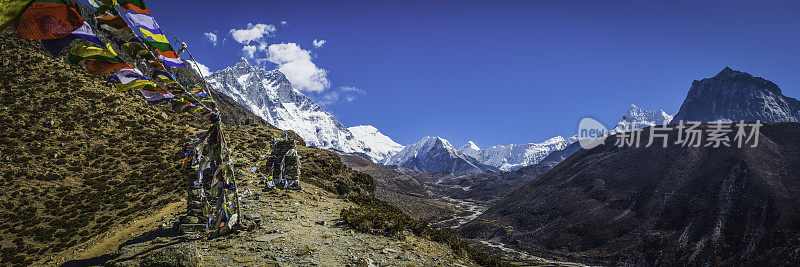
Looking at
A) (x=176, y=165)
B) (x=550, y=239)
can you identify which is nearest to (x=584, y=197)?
(x=550, y=239)

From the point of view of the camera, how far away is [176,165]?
29516 mm

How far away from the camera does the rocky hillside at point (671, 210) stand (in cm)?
4941

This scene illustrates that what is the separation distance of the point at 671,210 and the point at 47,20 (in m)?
81.7

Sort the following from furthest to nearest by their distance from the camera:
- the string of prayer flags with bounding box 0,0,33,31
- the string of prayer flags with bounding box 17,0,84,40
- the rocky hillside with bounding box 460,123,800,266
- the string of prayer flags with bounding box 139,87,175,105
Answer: the rocky hillside with bounding box 460,123,800,266 < the string of prayer flags with bounding box 139,87,175,105 < the string of prayer flags with bounding box 17,0,84,40 < the string of prayer flags with bounding box 0,0,33,31

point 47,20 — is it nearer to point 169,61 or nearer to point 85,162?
point 169,61

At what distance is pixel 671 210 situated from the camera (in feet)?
204

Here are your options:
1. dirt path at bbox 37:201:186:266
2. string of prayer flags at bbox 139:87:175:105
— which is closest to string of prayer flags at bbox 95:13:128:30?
string of prayer flags at bbox 139:87:175:105

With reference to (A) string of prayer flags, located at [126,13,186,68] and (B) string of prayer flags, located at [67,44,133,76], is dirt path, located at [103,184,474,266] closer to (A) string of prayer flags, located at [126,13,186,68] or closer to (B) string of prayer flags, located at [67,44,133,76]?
(B) string of prayer flags, located at [67,44,133,76]

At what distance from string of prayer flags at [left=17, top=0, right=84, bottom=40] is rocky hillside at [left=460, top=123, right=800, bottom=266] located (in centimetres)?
6496

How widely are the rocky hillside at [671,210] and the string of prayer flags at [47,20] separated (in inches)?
2558

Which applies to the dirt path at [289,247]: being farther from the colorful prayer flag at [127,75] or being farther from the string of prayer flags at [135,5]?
the string of prayer flags at [135,5]

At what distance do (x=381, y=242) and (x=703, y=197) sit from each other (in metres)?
75.6

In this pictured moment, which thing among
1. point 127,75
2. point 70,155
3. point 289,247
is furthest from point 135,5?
point 70,155

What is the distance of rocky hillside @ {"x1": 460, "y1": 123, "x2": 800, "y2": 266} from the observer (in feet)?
162
